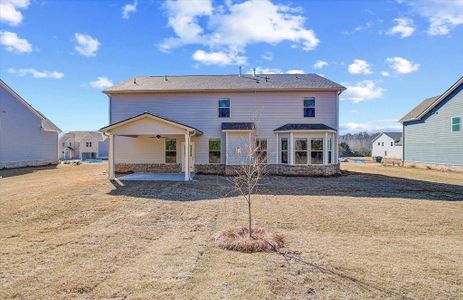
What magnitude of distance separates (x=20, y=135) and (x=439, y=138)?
38.0 metres

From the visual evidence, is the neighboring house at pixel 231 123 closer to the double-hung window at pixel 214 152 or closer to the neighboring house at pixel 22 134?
the double-hung window at pixel 214 152

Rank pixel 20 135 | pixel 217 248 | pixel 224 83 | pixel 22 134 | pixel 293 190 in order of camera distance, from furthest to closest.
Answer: pixel 22 134, pixel 20 135, pixel 224 83, pixel 293 190, pixel 217 248

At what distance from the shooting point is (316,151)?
68.0 ft

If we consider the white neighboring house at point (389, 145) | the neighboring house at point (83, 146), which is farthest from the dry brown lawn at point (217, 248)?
the neighboring house at point (83, 146)

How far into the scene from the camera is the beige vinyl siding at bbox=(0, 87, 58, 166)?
26875 millimetres

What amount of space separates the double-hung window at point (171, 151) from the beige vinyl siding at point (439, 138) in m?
22.3

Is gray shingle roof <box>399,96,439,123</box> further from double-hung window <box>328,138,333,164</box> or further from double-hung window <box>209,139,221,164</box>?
double-hung window <box>209,139,221,164</box>

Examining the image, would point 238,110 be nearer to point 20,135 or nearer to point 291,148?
point 291,148

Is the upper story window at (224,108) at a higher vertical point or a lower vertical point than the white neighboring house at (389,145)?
higher

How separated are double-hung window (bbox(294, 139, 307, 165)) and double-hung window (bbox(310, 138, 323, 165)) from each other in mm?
460

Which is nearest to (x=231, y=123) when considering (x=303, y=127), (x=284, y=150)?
(x=284, y=150)

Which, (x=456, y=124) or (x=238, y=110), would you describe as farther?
(x=456, y=124)

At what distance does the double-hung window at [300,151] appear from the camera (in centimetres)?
2077

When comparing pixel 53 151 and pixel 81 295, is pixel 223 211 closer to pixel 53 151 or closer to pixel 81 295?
pixel 81 295
